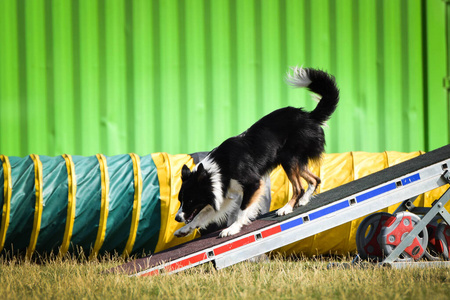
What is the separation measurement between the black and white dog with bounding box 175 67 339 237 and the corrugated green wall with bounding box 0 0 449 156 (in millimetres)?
2217

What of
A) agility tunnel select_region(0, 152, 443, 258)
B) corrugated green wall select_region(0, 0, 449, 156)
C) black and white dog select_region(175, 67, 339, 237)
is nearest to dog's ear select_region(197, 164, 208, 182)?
black and white dog select_region(175, 67, 339, 237)

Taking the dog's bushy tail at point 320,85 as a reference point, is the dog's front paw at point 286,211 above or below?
below

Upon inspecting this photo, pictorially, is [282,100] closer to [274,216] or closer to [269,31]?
[269,31]

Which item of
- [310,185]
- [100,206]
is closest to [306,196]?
[310,185]

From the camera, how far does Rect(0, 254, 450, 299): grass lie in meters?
3.10

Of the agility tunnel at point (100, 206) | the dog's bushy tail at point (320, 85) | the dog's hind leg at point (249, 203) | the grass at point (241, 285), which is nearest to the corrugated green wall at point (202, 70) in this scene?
the agility tunnel at point (100, 206)

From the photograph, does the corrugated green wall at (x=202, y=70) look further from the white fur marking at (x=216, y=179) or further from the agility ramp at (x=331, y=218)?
the agility ramp at (x=331, y=218)

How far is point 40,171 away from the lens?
4.88m

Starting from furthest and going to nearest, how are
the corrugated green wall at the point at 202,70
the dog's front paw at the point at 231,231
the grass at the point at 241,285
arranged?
1. the corrugated green wall at the point at 202,70
2. the dog's front paw at the point at 231,231
3. the grass at the point at 241,285

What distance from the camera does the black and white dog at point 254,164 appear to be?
4266mm

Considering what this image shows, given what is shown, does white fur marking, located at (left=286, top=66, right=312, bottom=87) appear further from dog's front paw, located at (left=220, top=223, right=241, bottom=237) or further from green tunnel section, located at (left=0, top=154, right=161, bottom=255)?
green tunnel section, located at (left=0, top=154, right=161, bottom=255)

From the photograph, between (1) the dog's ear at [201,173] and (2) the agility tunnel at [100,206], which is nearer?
(1) the dog's ear at [201,173]

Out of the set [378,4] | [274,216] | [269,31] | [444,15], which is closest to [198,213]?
[274,216]

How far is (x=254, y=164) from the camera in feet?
14.5
